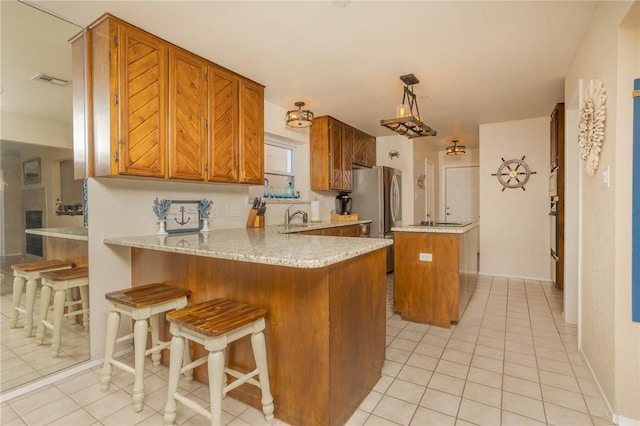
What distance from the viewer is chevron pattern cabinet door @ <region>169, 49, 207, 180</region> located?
2.51 m

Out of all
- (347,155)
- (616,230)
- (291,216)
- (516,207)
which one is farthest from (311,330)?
(516,207)

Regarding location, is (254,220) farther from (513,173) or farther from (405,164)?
(513,173)

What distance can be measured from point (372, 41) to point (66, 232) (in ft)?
8.64

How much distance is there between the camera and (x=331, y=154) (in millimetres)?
4605

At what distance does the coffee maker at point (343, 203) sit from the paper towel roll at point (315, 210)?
2.46 feet

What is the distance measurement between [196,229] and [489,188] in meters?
4.41

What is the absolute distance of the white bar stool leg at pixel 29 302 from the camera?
212 centimetres

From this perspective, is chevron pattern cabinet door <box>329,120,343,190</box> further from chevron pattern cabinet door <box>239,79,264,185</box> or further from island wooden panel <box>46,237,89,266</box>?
island wooden panel <box>46,237,89,266</box>

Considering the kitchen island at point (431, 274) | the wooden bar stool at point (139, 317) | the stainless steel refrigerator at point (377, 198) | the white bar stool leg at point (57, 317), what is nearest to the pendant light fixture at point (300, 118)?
the kitchen island at point (431, 274)

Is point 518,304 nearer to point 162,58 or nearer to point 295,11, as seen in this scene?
point 295,11

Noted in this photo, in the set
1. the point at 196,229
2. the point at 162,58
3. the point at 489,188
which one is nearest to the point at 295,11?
the point at 162,58

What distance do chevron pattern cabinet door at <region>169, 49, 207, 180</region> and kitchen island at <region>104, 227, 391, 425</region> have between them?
0.84 m

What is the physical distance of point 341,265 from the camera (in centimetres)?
164

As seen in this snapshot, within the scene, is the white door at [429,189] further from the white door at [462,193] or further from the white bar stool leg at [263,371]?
the white bar stool leg at [263,371]
